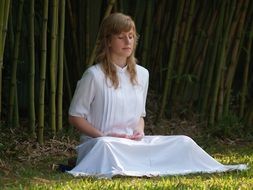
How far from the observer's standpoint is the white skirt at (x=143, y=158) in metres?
3.45

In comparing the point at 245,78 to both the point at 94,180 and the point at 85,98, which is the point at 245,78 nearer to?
the point at 85,98

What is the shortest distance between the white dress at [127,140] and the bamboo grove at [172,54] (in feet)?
3.86

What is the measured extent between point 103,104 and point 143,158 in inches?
15.5

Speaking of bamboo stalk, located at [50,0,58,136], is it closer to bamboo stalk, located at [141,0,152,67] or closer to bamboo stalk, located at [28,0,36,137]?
bamboo stalk, located at [28,0,36,137]

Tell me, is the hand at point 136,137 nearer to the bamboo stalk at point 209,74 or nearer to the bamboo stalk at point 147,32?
the bamboo stalk at point 147,32

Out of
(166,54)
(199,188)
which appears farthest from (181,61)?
(199,188)

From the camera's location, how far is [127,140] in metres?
3.56

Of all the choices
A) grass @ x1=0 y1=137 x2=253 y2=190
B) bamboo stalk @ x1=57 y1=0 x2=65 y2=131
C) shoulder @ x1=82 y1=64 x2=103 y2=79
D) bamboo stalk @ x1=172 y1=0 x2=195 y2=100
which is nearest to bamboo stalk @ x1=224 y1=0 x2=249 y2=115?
bamboo stalk @ x1=172 y1=0 x2=195 y2=100

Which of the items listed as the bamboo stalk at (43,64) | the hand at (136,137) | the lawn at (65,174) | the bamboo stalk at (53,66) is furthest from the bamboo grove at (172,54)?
the hand at (136,137)

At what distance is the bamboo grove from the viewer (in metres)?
5.10

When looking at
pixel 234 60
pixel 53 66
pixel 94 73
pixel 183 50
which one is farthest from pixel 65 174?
pixel 234 60

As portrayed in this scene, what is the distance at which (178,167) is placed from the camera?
3633mm

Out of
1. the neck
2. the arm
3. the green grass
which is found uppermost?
the neck

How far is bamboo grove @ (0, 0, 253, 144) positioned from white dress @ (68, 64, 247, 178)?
3.86ft
